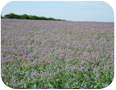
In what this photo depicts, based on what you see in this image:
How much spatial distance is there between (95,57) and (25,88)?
165 cm

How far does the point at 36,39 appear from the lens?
5016mm

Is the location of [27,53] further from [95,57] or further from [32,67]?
[95,57]

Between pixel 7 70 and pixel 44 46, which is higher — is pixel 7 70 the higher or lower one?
the lower one

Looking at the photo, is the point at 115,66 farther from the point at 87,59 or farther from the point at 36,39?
the point at 36,39

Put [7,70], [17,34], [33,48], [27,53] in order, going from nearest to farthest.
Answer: [7,70]
[27,53]
[33,48]
[17,34]

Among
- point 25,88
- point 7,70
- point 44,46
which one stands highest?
point 44,46

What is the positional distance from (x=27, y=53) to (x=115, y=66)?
6.46ft

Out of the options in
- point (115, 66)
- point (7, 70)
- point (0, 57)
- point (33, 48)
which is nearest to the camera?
point (7, 70)

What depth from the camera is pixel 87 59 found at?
11.3ft

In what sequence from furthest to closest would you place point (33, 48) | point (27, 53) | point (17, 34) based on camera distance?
point (17, 34), point (33, 48), point (27, 53)

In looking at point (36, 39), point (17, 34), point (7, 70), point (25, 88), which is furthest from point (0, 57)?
point (17, 34)

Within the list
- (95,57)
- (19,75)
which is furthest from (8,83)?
(95,57)

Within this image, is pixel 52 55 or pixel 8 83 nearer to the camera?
pixel 8 83

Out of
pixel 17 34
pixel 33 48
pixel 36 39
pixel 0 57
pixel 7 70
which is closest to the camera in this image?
pixel 7 70
